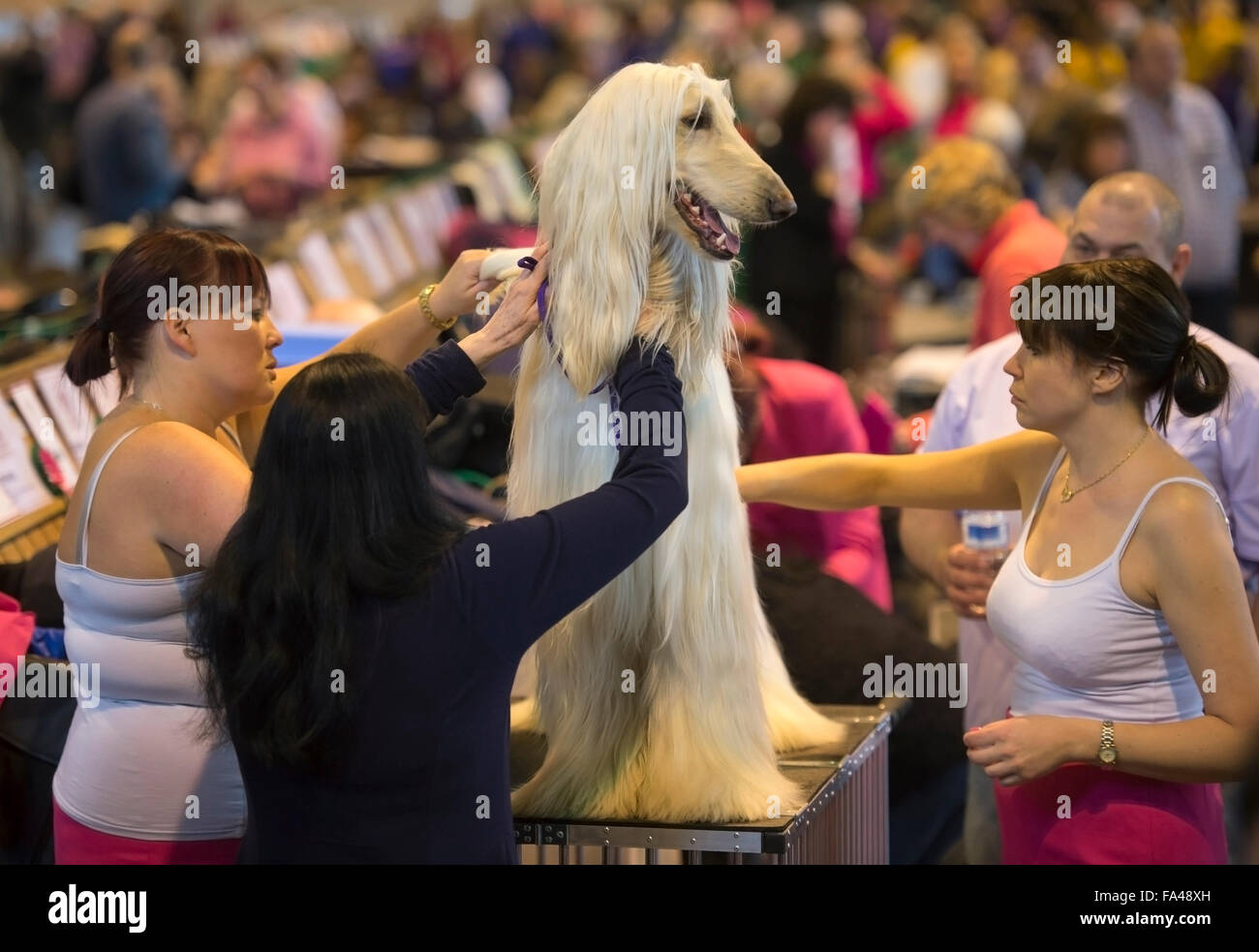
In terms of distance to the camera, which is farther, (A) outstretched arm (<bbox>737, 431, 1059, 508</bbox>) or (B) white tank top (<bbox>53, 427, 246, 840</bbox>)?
(A) outstretched arm (<bbox>737, 431, 1059, 508</bbox>)

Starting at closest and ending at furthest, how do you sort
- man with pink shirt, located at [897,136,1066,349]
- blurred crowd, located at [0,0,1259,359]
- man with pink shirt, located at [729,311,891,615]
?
1. man with pink shirt, located at [729,311,891,615]
2. man with pink shirt, located at [897,136,1066,349]
3. blurred crowd, located at [0,0,1259,359]

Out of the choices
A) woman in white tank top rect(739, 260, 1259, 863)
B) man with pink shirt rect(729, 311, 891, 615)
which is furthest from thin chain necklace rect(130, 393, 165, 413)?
man with pink shirt rect(729, 311, 891, 615)

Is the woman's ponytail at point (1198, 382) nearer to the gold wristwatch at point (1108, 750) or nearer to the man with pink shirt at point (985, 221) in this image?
the gold wristwatch at point (1108, 750)

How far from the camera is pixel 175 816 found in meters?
2.07

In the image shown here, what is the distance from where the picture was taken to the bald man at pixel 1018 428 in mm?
2498

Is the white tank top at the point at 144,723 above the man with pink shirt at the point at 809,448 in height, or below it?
below

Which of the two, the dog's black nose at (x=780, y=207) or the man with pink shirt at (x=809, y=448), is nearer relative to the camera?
the dog's black nose at (x=780, y=207)

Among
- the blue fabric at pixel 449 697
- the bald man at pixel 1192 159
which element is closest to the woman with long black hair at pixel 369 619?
the blue fabric at pixel 449 697

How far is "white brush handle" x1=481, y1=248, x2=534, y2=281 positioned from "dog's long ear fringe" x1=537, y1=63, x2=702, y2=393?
19cm

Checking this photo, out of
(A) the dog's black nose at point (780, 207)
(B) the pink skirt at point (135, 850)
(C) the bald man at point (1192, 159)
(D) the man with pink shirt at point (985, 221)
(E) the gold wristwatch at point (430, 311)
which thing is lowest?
(B) the pink skirt at point (135, 850)

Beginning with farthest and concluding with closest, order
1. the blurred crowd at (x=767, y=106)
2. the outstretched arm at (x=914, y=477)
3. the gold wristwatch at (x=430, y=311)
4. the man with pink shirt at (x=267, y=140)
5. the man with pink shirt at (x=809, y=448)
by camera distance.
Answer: the man with pink shirt at (x=267, y=140) < the blurred crowd at (x=767, y=106) < the man with pink shirt at (x=809, y=448) < the gold wristwatch at (x=430, y=311) < the outstretched arm at (x=914, y=477)

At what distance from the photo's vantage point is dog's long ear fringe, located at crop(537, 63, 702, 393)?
1989mm

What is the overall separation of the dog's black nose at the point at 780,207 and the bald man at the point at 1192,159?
13.9 ft

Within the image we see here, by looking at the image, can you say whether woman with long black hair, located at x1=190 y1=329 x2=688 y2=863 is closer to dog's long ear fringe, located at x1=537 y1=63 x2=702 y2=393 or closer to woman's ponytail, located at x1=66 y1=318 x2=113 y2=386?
dog's long ear fringe, located at x1=537 y1=63 x2=702 y2=393
